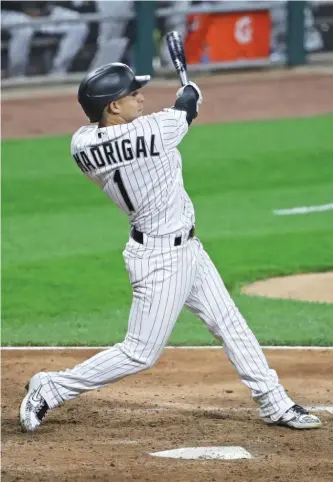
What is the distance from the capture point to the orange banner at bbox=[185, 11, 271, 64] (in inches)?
806

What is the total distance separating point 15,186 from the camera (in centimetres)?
1316

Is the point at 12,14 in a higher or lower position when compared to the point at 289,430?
lower

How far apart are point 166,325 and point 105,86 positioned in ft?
3.91

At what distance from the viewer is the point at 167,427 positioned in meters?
6.06

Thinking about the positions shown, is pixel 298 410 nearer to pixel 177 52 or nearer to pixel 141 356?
pixel 141 356

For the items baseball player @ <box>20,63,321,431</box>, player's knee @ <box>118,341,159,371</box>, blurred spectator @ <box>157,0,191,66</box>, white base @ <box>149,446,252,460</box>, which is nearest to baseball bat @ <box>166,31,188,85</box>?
baseball player @ <box>20,63,321,431</box>

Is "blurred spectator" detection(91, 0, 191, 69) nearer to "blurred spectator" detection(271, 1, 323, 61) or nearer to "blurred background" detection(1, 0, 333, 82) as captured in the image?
"blurred background" detection(1, 0, 333, 82)

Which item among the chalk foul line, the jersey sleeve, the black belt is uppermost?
the jersey sleeve

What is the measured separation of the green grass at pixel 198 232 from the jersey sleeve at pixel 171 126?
2.68m

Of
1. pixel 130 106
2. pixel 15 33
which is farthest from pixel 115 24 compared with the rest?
pixel 130 106

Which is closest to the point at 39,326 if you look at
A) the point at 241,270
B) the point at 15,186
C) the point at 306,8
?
the point at 241,270

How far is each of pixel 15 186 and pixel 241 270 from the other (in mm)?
4147

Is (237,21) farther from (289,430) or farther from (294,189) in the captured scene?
(289,430)

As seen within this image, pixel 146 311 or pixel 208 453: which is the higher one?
pixel 146 311
